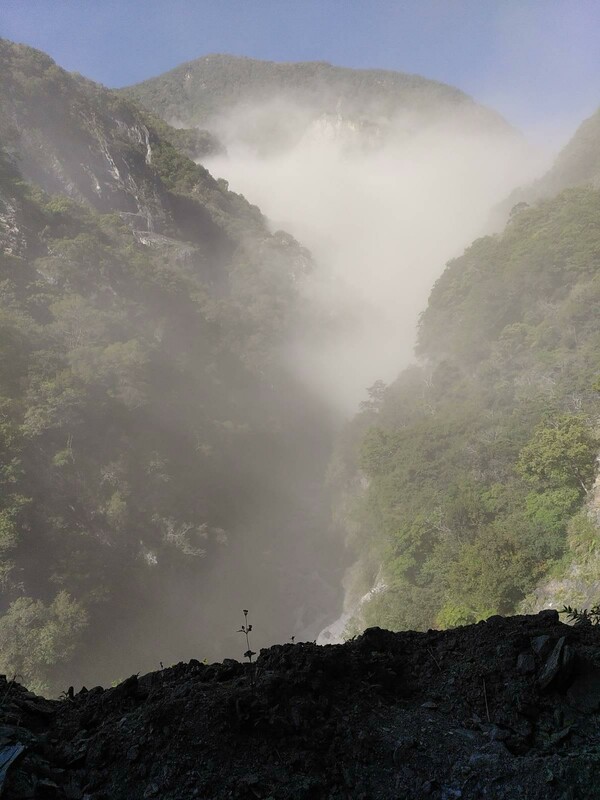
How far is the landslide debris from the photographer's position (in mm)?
2568

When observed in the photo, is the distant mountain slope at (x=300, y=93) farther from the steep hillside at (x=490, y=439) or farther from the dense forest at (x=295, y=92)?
the steep hillside at (x=490, y=439)

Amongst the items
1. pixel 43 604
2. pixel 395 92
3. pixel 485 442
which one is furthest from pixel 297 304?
pixel 395 92

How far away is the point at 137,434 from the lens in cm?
3039

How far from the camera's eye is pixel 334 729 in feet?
9.83

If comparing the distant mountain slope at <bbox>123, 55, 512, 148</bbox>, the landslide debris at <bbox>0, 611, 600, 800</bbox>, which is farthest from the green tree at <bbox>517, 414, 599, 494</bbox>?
the distant mountain slope at <bbox>123, 55, 512, 148</bbox>

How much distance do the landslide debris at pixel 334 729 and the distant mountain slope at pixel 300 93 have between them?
12412cm

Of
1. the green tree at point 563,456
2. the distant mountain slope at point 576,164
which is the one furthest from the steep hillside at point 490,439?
the distant mountain slope at point 576,164

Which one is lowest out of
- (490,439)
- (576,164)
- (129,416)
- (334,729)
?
(334,729)

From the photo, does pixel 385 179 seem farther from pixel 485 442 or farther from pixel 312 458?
pixel 485 442

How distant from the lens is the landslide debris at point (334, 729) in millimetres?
2568

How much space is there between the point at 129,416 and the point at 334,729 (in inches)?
1166

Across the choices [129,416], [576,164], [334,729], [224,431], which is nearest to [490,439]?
[224,431]

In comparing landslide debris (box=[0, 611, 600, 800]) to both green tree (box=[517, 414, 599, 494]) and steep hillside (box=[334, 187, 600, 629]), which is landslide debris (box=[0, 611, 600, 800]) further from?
green tree (box=[517, 414, 599, 494])

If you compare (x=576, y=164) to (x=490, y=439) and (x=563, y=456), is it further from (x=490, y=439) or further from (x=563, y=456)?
(x=563, y=456)
